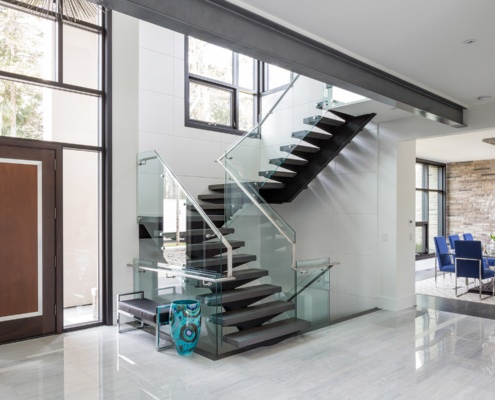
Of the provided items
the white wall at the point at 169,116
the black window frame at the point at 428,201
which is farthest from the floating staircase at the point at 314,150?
the black window frame at the point at 428,201

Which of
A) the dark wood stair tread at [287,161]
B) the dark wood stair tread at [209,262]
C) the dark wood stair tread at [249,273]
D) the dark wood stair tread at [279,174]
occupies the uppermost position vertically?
the dark wood stair tread at [287,161]

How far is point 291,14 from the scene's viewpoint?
2885 millimetres

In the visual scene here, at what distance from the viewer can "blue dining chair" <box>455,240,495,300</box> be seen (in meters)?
7.11

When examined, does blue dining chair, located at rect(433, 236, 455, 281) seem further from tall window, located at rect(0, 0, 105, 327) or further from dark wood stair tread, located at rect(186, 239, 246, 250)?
tall window, located at rect(0, 0, 105, 327)

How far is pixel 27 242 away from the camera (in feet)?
16.4

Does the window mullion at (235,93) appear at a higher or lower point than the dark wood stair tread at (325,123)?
higher

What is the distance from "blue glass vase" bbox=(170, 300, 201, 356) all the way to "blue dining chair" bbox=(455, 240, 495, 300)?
516cm

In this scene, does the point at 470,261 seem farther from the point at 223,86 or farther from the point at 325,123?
the point at 223,86

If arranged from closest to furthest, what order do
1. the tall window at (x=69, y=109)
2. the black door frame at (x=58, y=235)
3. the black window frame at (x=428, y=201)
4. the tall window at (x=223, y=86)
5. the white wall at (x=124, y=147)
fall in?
the tall window at (x=69, y=109)
the black door frame at (x=58, y=235)
the white wall at (x=124, y=147)
the tall window at (x=223, y=86)
the black window frame at (x=428, y=201)

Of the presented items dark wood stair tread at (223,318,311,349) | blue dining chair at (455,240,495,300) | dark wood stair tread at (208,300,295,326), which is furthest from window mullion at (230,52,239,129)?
blue dining chair at (455,240,495,300)

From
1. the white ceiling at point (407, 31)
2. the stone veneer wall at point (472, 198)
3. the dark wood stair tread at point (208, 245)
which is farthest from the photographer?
the stone veneer wall at point (472, 198)

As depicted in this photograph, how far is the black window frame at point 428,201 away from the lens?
11.2 metres

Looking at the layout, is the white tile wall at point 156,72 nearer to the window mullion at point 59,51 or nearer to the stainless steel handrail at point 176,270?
the window mullion at point 59,51

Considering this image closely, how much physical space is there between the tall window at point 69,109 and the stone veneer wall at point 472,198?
9.98 meters
